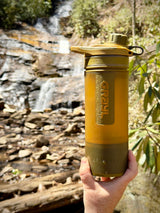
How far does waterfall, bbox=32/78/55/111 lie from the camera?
7827 millimetres

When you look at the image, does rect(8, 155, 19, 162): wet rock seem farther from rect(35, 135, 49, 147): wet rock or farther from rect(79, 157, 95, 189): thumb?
rect(79, 157, 95, 189): thumb

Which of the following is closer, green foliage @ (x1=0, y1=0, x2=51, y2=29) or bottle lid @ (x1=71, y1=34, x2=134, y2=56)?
bottle lid @ (x1=71, y1=34, x2=134, y2=56)

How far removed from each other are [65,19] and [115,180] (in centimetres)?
1379

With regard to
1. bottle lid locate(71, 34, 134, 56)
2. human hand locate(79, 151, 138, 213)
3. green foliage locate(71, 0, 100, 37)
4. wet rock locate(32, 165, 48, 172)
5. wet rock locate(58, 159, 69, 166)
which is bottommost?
wet rock locate(32, 165, 48, 172)

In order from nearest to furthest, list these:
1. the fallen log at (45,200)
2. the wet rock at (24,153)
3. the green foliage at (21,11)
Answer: the fallen log at (45,200) → the wet rock at (24,153) → the green foliage at (21,11)

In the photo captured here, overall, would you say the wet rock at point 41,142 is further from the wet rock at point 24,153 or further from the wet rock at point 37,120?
the wet rock at point 37,120

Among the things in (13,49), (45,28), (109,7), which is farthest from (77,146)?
(45,28)

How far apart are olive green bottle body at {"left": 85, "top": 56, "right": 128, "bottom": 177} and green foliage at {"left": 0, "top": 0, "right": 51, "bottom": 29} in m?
12.4

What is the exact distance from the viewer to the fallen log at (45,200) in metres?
2.24

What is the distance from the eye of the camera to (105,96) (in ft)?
3.02

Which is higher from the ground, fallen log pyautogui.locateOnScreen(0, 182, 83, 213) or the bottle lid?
the bottle lid

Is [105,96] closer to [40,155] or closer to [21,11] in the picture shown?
[40,155]

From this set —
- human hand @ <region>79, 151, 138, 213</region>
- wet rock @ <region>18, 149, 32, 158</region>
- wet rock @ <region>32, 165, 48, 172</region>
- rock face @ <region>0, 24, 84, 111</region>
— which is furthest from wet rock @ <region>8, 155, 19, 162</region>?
human hand @ <region>79, 151, 138, 213</region>

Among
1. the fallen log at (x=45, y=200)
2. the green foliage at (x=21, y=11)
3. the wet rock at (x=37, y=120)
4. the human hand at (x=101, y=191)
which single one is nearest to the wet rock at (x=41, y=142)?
the wet rock at (x=37, y=120)
